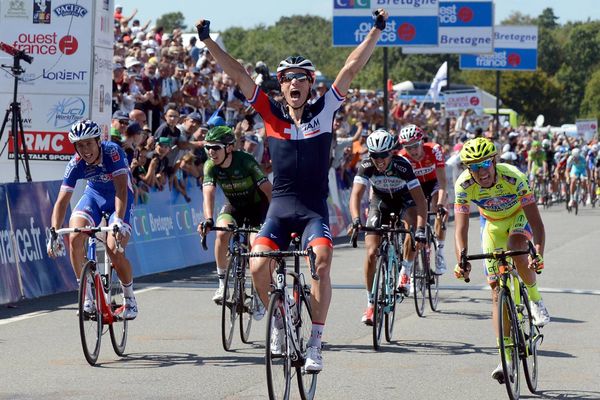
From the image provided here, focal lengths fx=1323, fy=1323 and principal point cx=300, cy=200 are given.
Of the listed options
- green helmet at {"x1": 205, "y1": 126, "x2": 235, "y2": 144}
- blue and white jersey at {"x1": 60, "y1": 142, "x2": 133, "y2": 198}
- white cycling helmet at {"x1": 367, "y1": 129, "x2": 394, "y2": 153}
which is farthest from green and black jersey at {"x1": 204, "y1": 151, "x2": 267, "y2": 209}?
blue and white jersey at {"x1": 60, "y1": 142, "x2": 133, "y2": 198}

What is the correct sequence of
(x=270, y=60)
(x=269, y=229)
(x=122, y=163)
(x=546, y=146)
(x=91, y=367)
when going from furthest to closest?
(x=270, y=60), (x=546, y=146), (x=122, y=163), (x=91, y=367), (x=269, y=229)

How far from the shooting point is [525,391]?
9.40m

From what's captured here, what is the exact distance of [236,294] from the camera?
37.9 ft

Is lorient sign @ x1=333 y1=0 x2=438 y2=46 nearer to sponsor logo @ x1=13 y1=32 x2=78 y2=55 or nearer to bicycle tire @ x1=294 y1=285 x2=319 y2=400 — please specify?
sponsor logo @ x1=13 y1=32 x2=78 y2=55

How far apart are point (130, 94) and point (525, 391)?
13117 mm

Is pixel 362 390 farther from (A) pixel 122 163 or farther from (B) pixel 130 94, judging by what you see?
(B) pixel 130 94

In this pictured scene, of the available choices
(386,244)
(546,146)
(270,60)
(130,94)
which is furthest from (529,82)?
(386,244)

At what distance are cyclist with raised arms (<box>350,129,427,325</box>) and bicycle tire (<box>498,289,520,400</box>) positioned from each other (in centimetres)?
289

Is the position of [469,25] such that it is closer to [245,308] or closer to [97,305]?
[245,308]

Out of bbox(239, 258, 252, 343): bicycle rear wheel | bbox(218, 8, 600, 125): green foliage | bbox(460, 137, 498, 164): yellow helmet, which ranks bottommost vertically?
bbox(239, 258, 252, 343): bicycle rear wheel

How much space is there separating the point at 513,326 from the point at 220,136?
403cm

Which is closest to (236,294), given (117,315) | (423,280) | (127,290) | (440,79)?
(127,290)

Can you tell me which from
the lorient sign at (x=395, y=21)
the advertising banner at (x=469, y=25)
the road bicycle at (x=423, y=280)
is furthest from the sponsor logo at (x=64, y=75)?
the advertising banner at (x=469, y=25)

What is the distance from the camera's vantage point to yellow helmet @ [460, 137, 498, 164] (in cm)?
914
